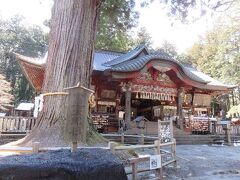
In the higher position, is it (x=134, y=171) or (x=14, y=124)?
(x=14, y=124)

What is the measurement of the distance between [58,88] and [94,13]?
238cm

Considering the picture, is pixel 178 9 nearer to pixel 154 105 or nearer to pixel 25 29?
pixel 154 105

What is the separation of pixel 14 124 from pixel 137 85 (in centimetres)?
780

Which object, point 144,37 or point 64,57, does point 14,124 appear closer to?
point 64,57

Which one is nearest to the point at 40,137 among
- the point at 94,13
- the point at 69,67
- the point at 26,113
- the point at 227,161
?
the point at 69,67

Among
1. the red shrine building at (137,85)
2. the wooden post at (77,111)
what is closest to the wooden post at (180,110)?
the red shrine building at (137,85)

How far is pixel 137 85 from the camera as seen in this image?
17.4 meters

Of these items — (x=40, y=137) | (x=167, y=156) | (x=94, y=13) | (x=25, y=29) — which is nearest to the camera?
(x=40, y=137)

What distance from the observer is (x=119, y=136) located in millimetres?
13594

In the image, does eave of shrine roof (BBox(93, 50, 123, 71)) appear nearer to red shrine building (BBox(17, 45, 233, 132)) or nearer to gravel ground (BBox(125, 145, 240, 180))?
red shrine building (BBox(17, 45, 233, 132))

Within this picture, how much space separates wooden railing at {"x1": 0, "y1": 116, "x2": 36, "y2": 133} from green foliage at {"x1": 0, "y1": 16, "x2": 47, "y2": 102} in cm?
2784

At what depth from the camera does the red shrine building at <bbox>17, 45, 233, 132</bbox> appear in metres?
16.0

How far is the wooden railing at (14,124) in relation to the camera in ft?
41.9

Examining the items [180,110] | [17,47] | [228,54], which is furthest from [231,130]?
[17,47]
